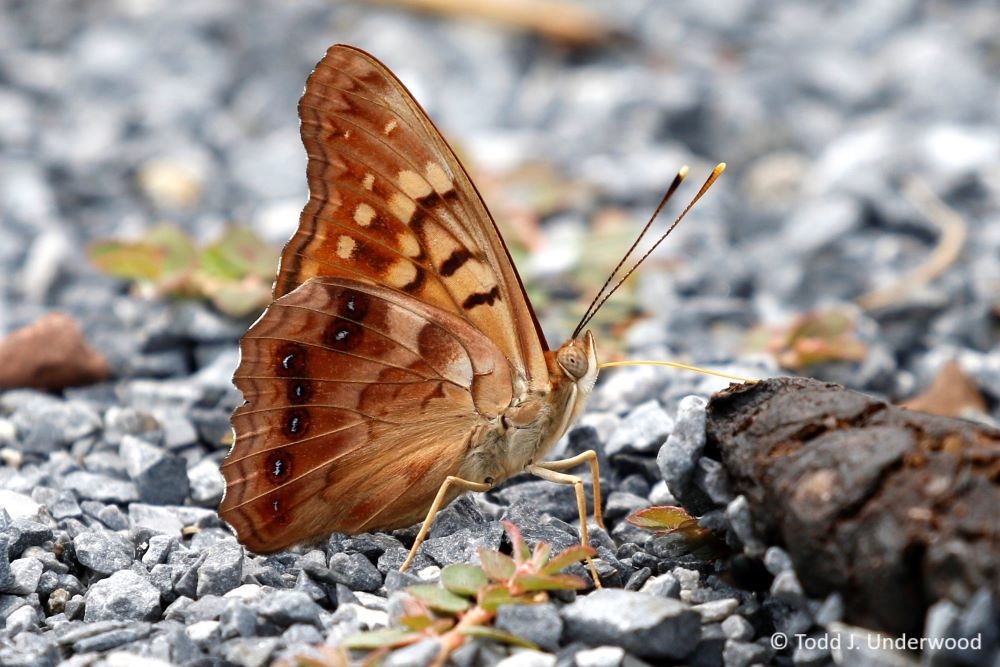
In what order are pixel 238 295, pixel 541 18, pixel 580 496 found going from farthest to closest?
pixel 541 18 → pixel 238 295 → pixel 580 496

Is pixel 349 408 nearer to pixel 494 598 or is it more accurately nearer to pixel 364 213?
pixel 364 213

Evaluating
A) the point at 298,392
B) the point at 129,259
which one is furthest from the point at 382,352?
the point at 129,259

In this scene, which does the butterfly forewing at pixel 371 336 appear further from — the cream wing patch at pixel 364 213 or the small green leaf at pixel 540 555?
the small green leaf at pixel 540 555

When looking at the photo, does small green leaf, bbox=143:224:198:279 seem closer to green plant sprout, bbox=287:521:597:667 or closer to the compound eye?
the compound eye

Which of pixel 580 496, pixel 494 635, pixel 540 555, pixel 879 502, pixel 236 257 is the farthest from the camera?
pixel 236 257

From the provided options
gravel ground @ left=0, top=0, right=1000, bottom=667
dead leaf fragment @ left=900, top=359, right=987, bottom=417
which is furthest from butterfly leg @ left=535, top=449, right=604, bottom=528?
dead leaf fragment @ left=900, top=359, right=987, bottom=417

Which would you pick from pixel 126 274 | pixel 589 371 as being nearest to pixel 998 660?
pixel 589 371
